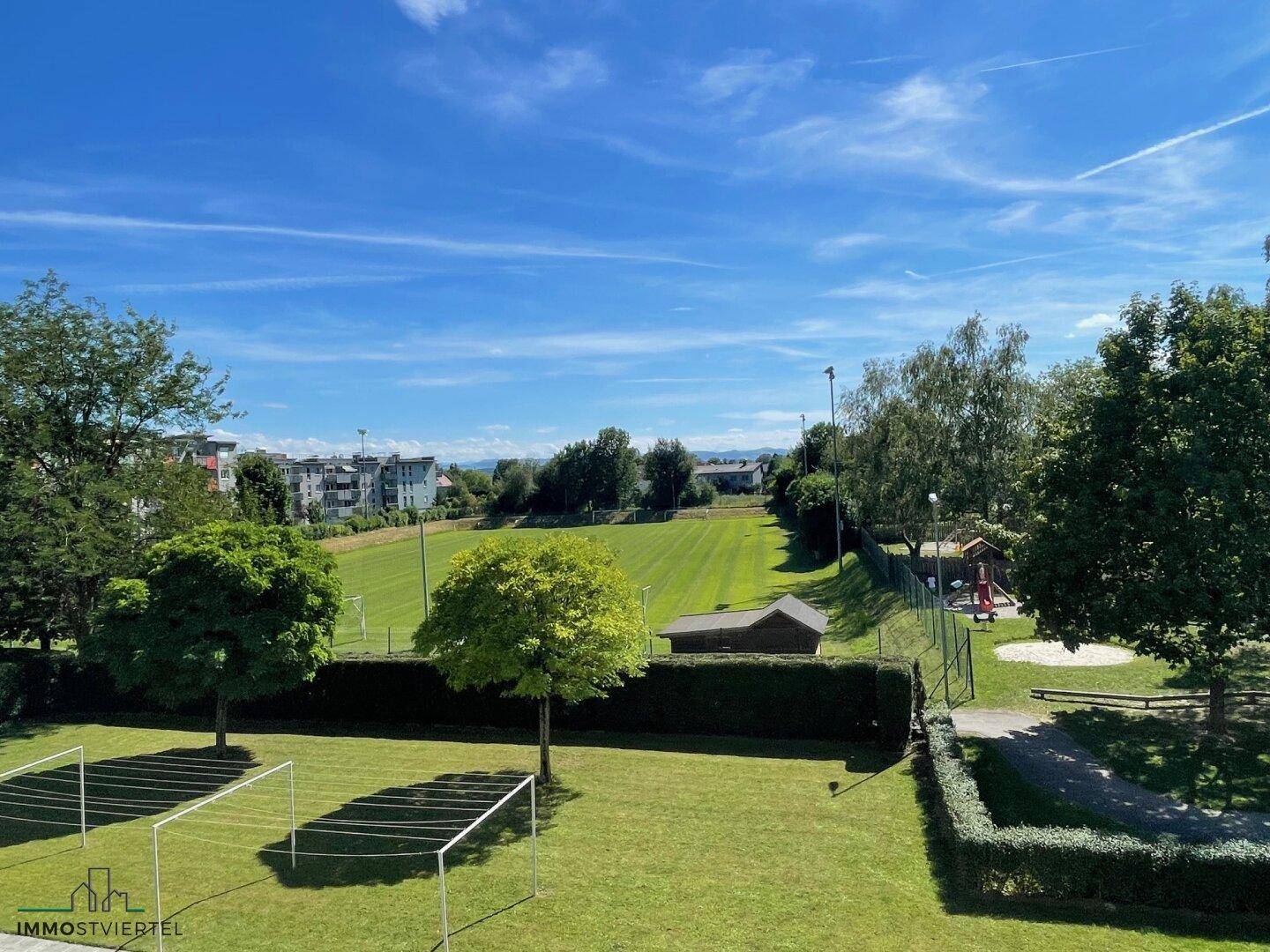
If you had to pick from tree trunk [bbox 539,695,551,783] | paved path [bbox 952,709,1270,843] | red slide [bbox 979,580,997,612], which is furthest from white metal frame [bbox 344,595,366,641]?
red slide [bbox 979,580,997,612]

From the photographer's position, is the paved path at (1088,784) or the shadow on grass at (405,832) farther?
the paved path at (1088,784)

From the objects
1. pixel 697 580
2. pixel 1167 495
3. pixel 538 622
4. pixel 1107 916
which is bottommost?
pixel 1107 916

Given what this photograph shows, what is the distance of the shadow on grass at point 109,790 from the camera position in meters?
16.1

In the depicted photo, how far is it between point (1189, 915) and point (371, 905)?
11.7 m

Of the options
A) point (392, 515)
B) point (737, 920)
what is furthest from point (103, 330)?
point (392, 515)

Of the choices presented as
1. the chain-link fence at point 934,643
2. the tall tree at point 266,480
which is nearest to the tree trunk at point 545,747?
the chain-link fence at point 934,643

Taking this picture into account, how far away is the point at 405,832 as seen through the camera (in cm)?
1474

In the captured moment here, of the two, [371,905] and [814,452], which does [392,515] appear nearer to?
[814,452]

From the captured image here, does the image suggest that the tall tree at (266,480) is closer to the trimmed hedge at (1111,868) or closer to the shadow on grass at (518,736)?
the shadow on grass at (518,736)

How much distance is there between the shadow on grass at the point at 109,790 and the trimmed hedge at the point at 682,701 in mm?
3097

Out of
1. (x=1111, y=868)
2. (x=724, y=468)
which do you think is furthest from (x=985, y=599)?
(x=724, y=468)

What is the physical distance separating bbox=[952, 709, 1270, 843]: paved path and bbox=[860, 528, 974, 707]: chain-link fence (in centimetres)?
Result: 162

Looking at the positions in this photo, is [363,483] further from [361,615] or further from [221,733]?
[221,733]

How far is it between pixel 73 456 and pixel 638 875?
80.6 ft
